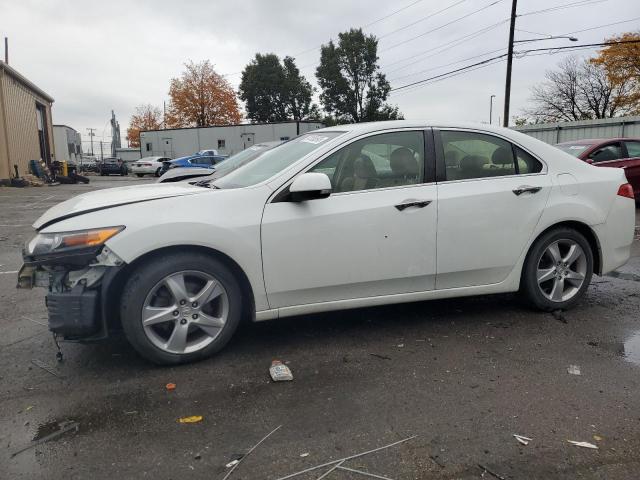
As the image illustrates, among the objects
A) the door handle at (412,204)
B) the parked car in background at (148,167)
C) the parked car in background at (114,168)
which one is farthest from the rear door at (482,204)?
the parked car in background at (114,168)

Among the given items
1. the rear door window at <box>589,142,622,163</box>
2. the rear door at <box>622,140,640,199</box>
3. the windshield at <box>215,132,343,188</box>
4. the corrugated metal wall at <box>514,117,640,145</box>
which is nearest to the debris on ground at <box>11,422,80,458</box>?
the windshield at <box>215,132,343,188</box>

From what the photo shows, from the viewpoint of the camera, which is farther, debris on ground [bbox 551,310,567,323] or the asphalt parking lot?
debris on ground [bbox 551,310,567,323]

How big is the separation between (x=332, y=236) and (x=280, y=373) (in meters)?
0.98

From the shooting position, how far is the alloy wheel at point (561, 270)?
166 inches

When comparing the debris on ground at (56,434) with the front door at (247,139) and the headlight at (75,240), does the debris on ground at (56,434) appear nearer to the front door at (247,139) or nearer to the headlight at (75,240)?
the headlight at (75,240)

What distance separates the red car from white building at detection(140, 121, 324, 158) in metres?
25.7

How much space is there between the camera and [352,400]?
291cm

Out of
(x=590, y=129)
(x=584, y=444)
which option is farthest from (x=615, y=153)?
(x=590, y=129)

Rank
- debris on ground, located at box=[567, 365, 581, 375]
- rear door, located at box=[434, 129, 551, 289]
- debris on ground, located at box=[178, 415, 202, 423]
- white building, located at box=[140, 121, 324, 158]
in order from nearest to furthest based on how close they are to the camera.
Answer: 1. debris on ground, located at box=[178, 415, 202, 423]
2. debris on ground, located at box=[567, 365, 581, 375]
3. rear door, located at box=[434, 129, 551, 289]
4. white building, located at box=[140, 121, 324, 158]

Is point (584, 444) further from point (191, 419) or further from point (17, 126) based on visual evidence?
point (17, 126)

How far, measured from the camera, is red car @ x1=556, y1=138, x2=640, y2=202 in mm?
10430

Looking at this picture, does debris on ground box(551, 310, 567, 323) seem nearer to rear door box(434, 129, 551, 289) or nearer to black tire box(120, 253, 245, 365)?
rear door box(434, 129, 551, 289)

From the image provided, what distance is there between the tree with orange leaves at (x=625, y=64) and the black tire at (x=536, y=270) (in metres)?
44.0

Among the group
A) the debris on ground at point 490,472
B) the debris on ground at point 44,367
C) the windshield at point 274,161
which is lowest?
the debris on ground at point 490,472
